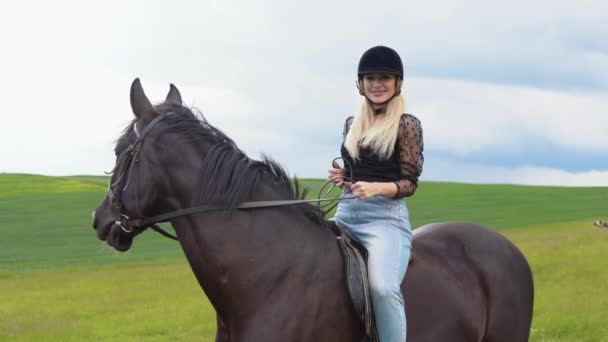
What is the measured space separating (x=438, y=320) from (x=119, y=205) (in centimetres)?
239

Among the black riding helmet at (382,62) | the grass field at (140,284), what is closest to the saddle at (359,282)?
the black riding helmet at (382,62)

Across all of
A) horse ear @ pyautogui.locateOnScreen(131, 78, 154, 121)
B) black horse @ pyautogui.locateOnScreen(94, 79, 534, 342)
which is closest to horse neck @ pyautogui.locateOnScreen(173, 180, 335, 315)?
black horse @ pyautogui.locateOnScreen(94, 79, 534, 342)

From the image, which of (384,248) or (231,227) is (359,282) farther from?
(231,227)

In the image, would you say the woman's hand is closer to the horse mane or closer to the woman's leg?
the woman's leg

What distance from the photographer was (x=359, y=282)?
507 cm

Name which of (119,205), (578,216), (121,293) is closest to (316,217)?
(119,205)

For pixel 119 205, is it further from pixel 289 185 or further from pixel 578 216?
pixel 578 216

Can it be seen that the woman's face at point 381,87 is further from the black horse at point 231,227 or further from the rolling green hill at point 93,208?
the rolling green hill at point 93,208

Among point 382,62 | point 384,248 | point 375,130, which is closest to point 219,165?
point 375,130

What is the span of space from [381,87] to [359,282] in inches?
52.6

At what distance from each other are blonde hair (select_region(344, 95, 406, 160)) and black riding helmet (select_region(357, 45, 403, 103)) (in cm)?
12

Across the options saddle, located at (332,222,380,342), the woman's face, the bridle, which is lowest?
saddle, located at (332,222,380,342)

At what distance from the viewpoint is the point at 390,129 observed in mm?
5277

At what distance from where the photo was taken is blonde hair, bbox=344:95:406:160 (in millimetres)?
5262
